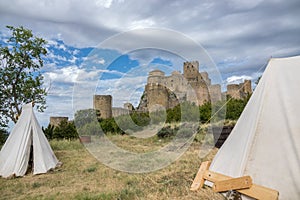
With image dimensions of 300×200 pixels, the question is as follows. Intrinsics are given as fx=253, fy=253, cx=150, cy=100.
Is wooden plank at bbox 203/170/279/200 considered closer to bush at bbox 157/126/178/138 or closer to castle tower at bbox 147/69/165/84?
castle tower at bbox 147/69/165/84

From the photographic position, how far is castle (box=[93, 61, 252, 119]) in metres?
11.1

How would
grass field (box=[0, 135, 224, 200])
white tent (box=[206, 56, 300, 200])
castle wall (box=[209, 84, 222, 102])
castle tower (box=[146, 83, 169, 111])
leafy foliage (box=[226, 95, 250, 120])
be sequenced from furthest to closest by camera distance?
castle wall (box=[209, 84, 222, 102]) → castle tower (box=[146, 83, 169, 111]) → leafy foliage (box=[226, 95, 250, 120]) → grass field (box=[0, 135, 224, 200]) → white tent (box=[206, 56, 300, 200])

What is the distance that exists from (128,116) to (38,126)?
3891 millimetres

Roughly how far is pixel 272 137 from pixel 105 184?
10.7 ft

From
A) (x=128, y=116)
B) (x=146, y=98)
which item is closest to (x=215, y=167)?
(x=128, y=116)

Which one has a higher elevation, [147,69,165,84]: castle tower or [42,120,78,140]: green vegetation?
[147,69,165,84]: castle tower

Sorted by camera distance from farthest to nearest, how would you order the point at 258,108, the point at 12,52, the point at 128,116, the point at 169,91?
the point at 169,91 → the point at 128,116 → the point at 12,52 → the point at 258,108

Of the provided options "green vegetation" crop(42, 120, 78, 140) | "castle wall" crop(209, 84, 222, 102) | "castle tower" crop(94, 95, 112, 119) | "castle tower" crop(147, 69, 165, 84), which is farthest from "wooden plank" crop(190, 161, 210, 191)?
"castle wall" crop(209, 84, 222, 102)

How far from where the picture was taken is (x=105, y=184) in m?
4.91

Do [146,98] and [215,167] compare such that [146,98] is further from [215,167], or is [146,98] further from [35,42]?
[215,167]

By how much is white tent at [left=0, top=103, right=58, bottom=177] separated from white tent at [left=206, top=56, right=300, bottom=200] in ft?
16.0

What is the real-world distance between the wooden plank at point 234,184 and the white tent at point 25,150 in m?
5.01

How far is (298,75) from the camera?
3238 mm

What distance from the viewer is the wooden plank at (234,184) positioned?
274cm
